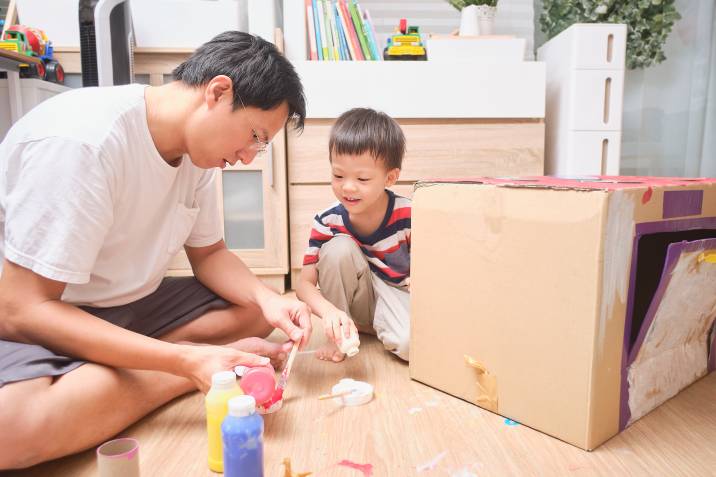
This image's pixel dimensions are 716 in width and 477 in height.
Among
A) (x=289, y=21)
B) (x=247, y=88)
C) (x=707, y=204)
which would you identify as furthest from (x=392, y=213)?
(x=289, y=21)

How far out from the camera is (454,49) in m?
1.80

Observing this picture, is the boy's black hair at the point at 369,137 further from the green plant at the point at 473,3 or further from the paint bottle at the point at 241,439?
the green plant at the point at 473,3

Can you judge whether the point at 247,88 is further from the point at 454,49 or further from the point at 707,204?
the point at 454,49

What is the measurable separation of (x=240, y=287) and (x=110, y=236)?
1.00ft

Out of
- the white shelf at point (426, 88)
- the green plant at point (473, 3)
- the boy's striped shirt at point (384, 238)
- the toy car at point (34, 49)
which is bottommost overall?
the boy's striped shirt at point (384, 238)

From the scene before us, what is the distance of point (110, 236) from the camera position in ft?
2.81

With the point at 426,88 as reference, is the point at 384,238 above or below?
below

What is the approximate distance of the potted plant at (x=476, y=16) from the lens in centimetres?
186

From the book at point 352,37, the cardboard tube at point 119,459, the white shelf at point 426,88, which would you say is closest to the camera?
the cardboard tube at point 119,459

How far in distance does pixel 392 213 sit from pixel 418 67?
0.74 metres

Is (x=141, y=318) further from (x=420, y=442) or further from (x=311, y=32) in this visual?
(x=311, y=32)

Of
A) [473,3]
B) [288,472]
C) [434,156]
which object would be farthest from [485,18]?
[288,472]

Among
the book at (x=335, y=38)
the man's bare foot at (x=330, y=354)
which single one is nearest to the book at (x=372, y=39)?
the book at (x=335, y=38)

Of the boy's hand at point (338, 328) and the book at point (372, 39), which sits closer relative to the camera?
the boy's hand at point (338, 328)
